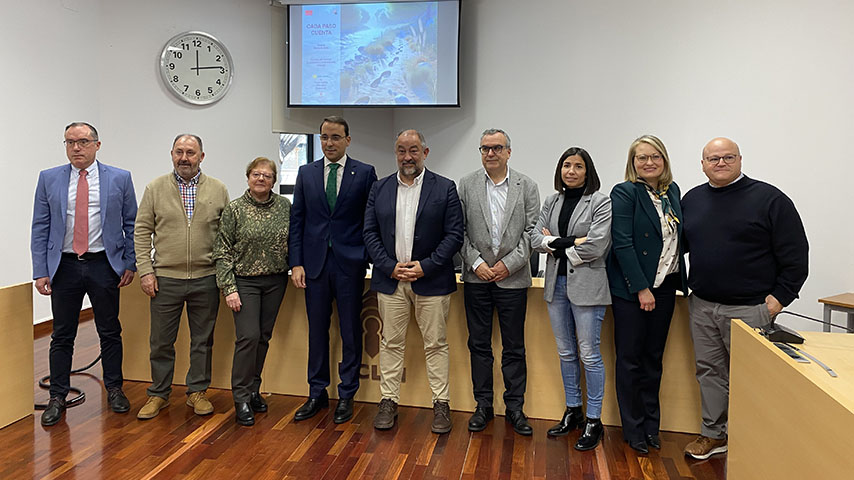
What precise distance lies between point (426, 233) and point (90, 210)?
6.45 ft

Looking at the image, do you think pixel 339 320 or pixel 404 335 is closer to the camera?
pixel 404 335

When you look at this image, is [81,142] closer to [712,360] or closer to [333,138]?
[333,138]

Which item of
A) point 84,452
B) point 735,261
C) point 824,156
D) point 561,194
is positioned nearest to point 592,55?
point 824,156

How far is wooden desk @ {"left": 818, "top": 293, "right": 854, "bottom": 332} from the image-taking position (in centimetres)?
420

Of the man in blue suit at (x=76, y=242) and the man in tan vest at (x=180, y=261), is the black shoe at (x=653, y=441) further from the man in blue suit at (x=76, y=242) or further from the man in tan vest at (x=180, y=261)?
the man in blue suit at (x=76, y=242)

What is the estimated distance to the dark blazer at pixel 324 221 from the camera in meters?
3.54

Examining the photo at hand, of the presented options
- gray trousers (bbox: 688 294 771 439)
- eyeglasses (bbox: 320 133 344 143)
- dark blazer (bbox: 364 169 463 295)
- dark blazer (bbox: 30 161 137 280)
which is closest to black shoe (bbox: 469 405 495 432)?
dark blazer (bbox: 364 169 463 295)

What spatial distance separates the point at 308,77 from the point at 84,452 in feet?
13.9

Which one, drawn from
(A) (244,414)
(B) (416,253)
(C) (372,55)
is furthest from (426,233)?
(C) (372,55)

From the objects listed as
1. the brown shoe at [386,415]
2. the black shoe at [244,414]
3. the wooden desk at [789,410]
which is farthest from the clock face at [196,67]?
the wooden desk at [789,410]

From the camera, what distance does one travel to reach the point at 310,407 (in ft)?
12.0

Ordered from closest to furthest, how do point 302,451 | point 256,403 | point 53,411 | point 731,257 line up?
point 731,257 < point 302,451 < point 53,411 < point 256,403

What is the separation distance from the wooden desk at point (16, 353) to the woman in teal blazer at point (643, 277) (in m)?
3.38

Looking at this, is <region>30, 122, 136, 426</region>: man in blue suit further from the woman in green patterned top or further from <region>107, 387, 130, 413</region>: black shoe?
the woman in green patterned top
